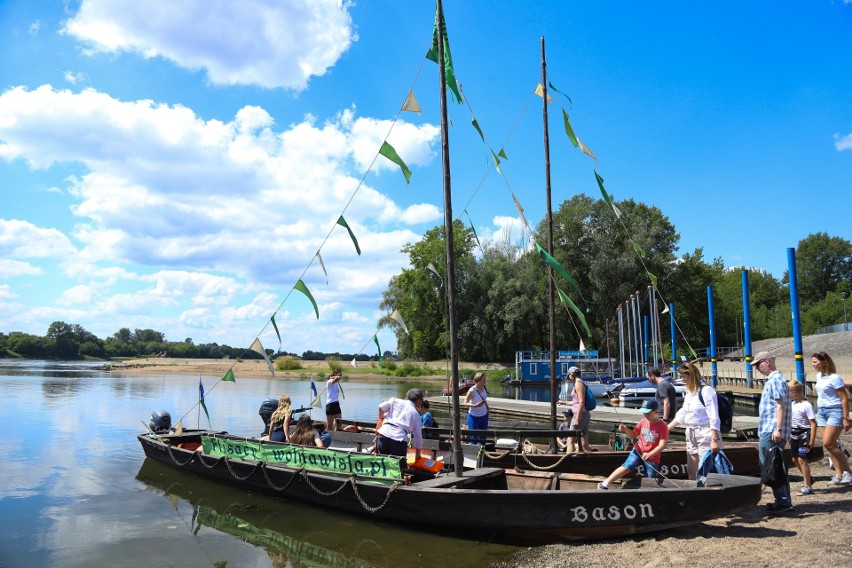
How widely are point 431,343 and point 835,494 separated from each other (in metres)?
59.9

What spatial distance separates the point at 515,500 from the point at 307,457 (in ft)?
13.5

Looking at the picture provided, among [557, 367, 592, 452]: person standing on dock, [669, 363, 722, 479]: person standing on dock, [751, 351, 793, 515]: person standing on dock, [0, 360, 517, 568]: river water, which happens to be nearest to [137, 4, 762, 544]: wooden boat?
[0, 360, 517, 568]: river water

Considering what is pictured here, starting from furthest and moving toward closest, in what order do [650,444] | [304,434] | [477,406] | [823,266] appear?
[823,266] < [477,406] < [304,434] < [650,444]

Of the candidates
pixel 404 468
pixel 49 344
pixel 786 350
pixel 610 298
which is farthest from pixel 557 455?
pixel 49 344

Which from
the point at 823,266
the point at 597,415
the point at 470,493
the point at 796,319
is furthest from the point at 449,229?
the point at 823,266

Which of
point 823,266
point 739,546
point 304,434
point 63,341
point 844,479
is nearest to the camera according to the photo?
point 739,546

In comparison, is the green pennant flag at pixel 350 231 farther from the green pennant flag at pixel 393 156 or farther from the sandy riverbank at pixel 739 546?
the sandy riverbank at pixel 739 546

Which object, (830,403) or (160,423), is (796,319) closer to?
(830,403)

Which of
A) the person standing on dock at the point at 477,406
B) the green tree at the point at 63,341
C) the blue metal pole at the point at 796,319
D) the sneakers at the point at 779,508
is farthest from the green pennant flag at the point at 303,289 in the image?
the green tree at the point at 63,341

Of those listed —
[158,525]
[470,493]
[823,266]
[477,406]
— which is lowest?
[158,525]

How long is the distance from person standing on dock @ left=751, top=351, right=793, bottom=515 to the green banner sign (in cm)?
499

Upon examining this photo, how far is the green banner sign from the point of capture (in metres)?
8.95

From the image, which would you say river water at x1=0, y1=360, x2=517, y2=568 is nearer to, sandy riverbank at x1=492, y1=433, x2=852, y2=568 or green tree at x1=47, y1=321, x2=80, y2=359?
sandy riverbank at x1=492, y1=433, x2=852, y2=568

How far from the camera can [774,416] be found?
7.77 metres
